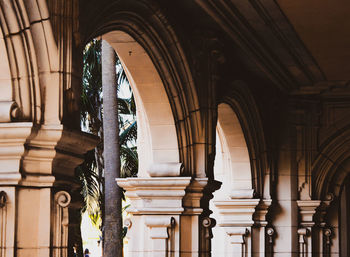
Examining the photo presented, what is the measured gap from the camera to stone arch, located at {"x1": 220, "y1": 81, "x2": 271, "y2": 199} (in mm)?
9703

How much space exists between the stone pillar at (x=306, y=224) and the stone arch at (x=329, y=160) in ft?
0.88

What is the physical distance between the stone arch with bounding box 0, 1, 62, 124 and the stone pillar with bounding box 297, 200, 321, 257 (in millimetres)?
7301

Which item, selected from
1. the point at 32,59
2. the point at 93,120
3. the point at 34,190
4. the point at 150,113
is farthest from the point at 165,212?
the point at 93,120

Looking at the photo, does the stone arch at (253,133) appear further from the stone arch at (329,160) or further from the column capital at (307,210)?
the stone arch at (329,160)

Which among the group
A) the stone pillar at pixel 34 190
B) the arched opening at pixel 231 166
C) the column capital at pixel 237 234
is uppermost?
the arched opening at pixel 231 166

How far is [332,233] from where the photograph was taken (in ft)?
40.8

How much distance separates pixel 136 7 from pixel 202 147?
5.92 feet

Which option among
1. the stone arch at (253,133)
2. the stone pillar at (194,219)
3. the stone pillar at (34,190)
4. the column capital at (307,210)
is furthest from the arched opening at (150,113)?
the column capital at (307,210)

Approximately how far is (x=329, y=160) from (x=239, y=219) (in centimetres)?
201

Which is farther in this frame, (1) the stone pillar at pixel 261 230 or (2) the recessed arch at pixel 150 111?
(1) the stone pillar at pixel 261 230

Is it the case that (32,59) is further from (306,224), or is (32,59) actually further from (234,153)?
(306,224)

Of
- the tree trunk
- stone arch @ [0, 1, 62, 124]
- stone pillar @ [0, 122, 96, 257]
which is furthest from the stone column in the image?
stone arch @ [0, 1, 62, 124]

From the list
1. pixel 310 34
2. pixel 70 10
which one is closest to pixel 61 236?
pixel 70 10

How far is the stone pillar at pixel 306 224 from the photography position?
36.3ft
